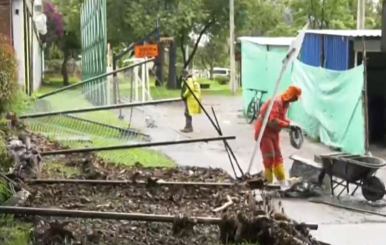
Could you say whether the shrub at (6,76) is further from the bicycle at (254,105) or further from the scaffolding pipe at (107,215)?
the bicycle at (254,105)

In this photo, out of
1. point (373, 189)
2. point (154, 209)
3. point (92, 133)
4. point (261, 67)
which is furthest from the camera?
point (261, 67)

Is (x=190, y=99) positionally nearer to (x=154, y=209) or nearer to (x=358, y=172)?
(x=358, y=172)

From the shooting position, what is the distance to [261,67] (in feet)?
77.0

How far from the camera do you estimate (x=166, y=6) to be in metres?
40.1

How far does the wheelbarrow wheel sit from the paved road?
669 millimetres

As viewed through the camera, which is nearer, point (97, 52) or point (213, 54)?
point (97, 52)

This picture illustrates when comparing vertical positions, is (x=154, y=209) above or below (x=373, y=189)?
above

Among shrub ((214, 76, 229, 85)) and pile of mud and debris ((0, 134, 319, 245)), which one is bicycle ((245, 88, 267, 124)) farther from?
shrub ((214, 76, 229, 85))

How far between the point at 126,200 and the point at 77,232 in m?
1.31

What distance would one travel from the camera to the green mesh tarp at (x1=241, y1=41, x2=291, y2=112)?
2162 cm

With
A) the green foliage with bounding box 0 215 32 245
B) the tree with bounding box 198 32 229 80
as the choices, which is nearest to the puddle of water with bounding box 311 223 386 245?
the green foliage with bounding box 0 215 32 245

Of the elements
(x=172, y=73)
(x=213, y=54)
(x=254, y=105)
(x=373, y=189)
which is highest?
(x=213, y=54)

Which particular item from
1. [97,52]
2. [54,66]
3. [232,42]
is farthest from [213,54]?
[97,52]

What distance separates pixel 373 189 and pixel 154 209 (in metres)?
5.10
